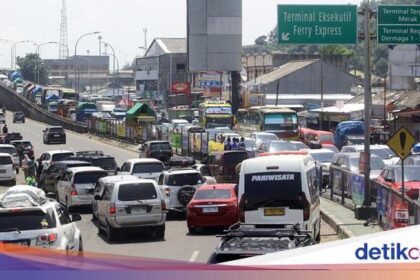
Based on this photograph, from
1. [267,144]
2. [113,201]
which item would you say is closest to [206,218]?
[113,201]

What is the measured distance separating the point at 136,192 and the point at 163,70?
130594 mm

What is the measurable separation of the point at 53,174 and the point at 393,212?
18752 mm

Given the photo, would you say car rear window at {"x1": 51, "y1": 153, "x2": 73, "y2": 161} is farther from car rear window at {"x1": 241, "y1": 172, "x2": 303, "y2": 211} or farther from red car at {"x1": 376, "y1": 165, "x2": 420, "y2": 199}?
car rear window at {"x1": 241, "y1": 172, "x2": 303, "y2": 211}

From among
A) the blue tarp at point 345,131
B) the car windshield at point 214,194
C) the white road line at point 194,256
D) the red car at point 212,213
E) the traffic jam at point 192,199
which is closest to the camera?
the traffic jam at point 192,199

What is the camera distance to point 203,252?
65.6ft

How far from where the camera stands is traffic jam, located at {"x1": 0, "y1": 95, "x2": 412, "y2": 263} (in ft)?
48.0

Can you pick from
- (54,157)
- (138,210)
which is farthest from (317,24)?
(54,157)

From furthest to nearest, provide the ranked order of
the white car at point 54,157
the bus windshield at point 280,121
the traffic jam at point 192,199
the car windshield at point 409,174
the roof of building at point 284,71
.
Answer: the roof of building at point 284,71
the bus windshield at point 280,121
the white car at point 54,157
the car windshield at point 409,174
the traffic jam at point 192,199

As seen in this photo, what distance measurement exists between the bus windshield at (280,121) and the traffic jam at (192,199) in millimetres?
15080

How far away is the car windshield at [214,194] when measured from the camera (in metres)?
23.9

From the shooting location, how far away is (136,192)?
2259 centimetres

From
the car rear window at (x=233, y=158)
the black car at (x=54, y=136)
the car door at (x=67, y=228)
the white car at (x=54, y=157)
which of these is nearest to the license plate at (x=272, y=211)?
the car door at (x=67, y=228)

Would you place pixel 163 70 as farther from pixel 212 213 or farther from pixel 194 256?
pixel 194 256

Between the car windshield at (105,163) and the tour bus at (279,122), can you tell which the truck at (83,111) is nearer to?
the tour bus at (279,122)
